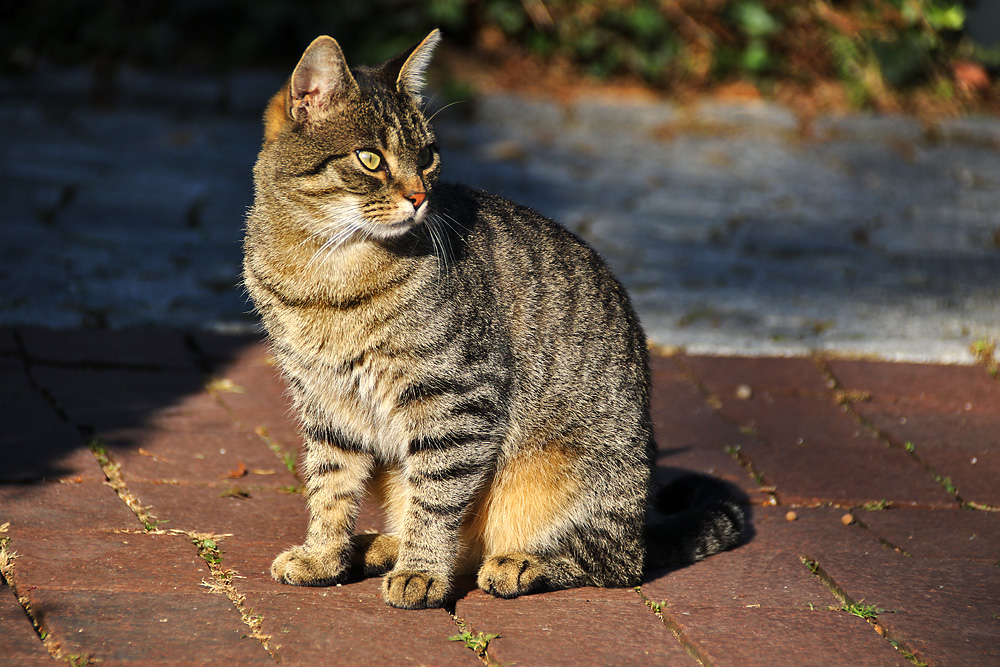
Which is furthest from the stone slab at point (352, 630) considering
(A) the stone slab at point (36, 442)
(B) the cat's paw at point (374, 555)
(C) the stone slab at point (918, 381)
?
(C) the stone slab at point (918, 381)

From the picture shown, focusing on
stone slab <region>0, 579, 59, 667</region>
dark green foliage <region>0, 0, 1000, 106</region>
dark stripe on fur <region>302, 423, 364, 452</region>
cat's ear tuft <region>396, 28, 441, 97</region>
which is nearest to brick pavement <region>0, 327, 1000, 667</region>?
stone slab <region>0, 579, 59, 667</region>

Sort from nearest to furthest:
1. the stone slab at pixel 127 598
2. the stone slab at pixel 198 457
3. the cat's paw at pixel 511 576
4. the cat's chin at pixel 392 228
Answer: the stone slab at pixel 127 598 < the cat's chin at pixel 392 228 < the cat's paw at pixel 511 576 < the stone slab at pixel 198 457

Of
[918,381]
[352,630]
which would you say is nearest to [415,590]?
[352,630]

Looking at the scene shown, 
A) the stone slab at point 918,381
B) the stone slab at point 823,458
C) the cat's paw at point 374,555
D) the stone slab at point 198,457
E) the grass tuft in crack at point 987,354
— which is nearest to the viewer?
the cat's paw at point 374,555

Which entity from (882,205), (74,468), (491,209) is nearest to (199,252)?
(74,468)

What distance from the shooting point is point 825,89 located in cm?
752

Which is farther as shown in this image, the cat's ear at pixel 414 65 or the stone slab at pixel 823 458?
the stone slab at pixel 823 458

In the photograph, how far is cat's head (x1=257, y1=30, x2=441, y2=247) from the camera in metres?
2.42

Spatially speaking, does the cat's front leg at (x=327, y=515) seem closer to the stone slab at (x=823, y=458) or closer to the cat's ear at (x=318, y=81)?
the cat's ear at (x=318, y=81)

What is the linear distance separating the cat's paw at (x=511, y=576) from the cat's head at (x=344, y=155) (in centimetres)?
89

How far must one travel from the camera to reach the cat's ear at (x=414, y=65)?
8.55 ft

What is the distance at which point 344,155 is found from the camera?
244 centimetres

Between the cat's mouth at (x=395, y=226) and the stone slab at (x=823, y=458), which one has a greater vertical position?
the cat's mouth at (x=395, y=226)

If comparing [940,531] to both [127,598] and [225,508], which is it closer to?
[225,508]
